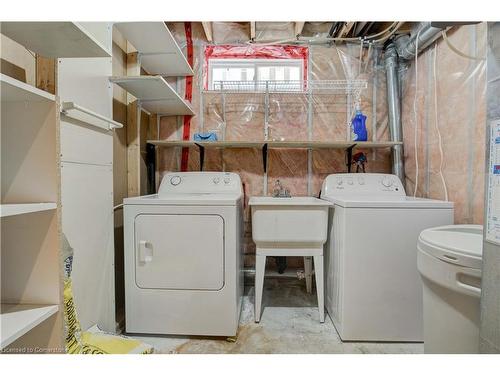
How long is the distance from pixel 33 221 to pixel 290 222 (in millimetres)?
1365

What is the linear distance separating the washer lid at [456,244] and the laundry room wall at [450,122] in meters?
0.48

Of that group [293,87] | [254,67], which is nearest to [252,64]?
[254,67]

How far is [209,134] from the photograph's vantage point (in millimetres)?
2285

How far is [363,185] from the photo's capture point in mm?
2197

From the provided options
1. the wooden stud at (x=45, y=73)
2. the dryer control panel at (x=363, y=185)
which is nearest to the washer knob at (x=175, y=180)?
the wooden stud at (x=45, y=73)

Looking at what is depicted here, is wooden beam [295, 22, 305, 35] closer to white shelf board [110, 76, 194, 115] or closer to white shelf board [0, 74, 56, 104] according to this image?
white shelf board [110, 76, 194, 115]

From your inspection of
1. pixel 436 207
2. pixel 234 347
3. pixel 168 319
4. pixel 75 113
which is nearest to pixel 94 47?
pixel 75 113

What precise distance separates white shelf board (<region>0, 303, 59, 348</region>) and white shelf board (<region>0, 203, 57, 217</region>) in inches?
13.8

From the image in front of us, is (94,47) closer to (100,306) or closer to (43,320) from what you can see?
(43,320)

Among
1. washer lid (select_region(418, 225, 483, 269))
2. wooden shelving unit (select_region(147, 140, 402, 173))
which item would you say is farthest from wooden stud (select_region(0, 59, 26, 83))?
washer lid (select_region(418, 225, 483, 269))

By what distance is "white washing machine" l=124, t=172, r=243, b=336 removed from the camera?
1625mm

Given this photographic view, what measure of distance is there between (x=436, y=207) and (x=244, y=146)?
1.58m

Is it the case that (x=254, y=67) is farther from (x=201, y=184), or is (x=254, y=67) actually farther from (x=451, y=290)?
(x=451, y=290)

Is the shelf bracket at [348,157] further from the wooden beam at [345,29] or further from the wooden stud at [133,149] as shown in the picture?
the wooden stud at [133,149]
